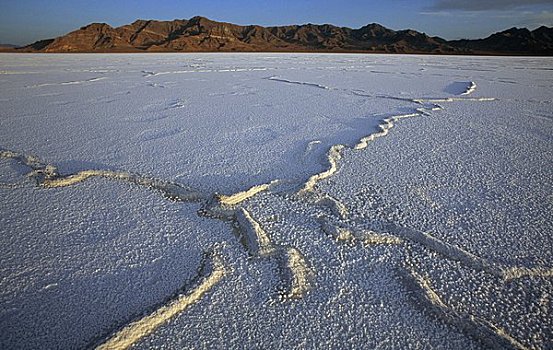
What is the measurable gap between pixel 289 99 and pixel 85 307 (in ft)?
11.1

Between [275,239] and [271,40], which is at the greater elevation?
[271,40]

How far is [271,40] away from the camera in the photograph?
196 ft

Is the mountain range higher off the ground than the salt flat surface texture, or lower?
higher

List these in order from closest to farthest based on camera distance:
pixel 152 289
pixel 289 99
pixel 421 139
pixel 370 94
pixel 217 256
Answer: pixel 152 289, pixel 217 256, pixel 421 139, pixel 289 99, pixel 370 94

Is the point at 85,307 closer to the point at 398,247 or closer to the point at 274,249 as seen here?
the point at 274,249

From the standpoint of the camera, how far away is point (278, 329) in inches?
31.3

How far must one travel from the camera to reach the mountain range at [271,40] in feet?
141

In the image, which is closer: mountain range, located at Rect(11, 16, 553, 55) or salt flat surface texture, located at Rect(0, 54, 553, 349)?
salt flat surface texture, located at Rect(0, 54, 553, 349)

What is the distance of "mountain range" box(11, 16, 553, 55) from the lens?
141ft

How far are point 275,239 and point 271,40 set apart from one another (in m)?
64.1

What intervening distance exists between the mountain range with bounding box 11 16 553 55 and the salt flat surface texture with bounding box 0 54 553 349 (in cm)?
4437

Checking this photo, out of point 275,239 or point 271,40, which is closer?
point 275,239

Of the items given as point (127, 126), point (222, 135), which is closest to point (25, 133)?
point (127, 126)

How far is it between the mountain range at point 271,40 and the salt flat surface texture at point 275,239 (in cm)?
4437
